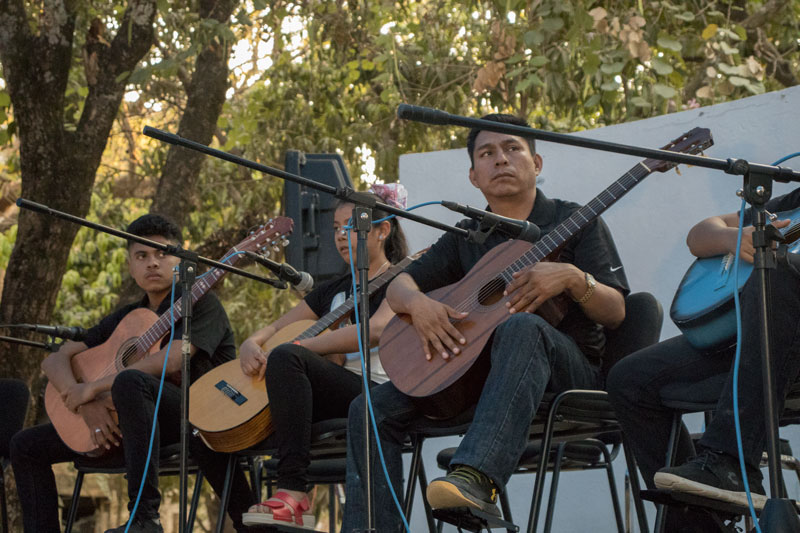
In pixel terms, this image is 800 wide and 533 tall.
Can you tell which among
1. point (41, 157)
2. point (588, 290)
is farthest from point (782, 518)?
point (41, 157)

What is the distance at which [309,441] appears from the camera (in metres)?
3.01

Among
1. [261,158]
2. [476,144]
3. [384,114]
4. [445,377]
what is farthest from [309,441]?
[261,158]

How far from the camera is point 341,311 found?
11.3ft

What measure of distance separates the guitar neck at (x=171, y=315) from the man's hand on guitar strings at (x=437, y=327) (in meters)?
1.04

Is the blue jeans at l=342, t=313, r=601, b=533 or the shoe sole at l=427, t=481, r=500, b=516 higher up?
the blue jeans at l=342, t=313, r=601, b=533

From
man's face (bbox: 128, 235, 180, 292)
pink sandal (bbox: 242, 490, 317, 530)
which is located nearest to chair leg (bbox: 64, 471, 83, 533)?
man's face (bbox: 128, 235, 180, 292)

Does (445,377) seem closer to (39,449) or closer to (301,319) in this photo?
(301,319)

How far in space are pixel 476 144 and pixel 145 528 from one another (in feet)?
5.54

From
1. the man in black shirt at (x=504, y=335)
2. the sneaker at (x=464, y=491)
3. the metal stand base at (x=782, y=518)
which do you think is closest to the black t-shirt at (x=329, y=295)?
the man in black shirt at (x=504, y=335)

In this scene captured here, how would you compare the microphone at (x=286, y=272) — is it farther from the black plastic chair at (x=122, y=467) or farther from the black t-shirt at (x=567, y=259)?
the black plastic chair at (x=122, y=467)

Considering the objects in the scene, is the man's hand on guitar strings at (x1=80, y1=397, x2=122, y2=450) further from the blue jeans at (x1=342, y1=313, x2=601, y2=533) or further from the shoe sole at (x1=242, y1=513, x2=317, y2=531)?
the blue jeans at (x1=342, y1=313, x2=601, y2=533)

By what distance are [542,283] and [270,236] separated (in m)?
1.27

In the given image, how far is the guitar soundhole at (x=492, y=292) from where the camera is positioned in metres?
2.76

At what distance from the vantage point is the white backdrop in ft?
12.2
